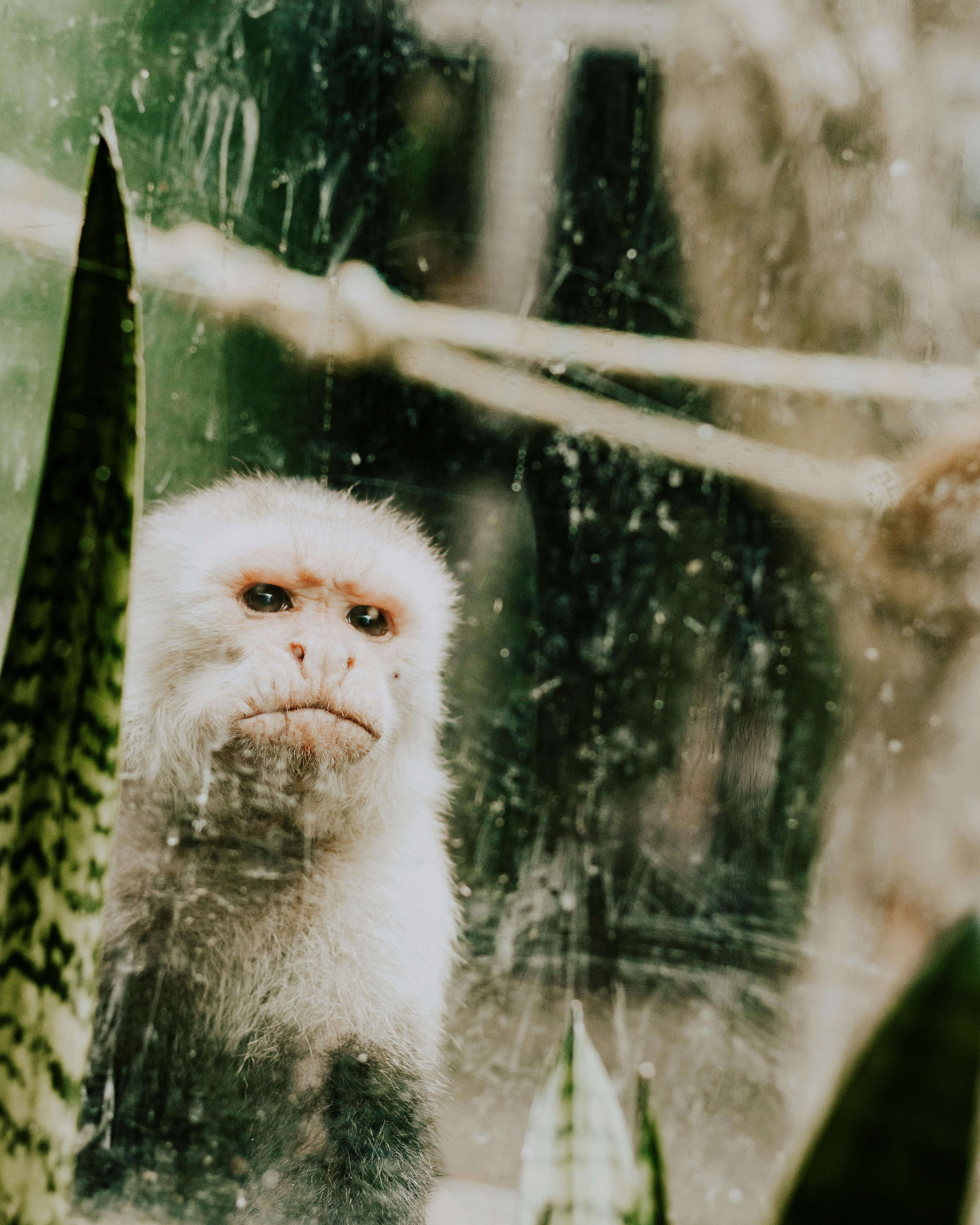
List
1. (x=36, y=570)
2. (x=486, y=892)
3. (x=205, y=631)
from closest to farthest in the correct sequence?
(x=36, y=570) → (x=205, y=631) → (x=486, y=892)

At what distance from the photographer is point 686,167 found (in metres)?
0.84

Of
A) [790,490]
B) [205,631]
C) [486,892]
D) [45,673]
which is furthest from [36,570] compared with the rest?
[790,490]

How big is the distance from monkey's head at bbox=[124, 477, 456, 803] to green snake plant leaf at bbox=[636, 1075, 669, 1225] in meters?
0.33

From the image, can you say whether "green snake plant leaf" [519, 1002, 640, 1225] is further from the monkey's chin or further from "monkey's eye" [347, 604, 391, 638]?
"monkey's eye" [347, 604, 391, 638]

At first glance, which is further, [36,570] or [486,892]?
[486,892]

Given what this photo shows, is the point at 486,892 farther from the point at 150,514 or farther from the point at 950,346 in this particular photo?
the point at 950,346

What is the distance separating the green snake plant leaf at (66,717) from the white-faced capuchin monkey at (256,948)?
0.38 m

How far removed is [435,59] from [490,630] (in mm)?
549

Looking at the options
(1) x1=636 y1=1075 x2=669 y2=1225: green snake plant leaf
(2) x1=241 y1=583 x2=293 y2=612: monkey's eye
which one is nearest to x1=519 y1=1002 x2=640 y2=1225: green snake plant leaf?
(1) x1=636 y1=1075 x2=669 y2=1225: green snake plant leaf

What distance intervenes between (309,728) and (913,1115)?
47 cm

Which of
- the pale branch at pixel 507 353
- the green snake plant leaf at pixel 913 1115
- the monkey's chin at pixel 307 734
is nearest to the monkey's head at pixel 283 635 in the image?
the monkey's chin at pixel 307 734

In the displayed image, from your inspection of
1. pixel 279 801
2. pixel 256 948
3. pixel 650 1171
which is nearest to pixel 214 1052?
pixel 256 948

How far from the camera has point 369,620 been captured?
72 centimetres

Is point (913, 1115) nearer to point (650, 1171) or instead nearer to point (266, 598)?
point (650, 1171)
